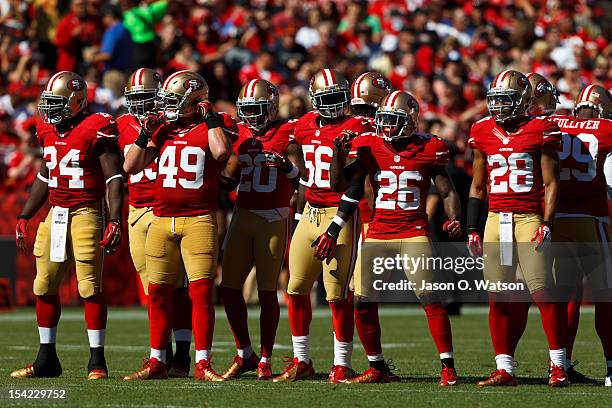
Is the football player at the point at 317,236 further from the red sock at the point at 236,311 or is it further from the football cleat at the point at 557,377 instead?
the football cleat at the point at 557,377

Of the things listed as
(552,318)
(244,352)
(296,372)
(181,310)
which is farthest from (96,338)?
(552,318)

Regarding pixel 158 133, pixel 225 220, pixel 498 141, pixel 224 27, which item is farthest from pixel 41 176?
pixel 224 27

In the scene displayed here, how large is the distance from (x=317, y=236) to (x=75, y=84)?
6.33ft

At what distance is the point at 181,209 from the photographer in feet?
28.5

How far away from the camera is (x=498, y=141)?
8453 mm

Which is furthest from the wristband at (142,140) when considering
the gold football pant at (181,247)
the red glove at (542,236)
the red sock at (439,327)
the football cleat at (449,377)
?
the red glove at (542,236)

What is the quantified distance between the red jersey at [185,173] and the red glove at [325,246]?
774mm

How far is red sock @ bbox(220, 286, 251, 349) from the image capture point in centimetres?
927

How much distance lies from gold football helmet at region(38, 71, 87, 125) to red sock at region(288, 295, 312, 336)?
1929 mm

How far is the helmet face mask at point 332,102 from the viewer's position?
897cm

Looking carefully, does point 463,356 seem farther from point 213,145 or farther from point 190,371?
point 213,145

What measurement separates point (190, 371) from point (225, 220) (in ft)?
19.2

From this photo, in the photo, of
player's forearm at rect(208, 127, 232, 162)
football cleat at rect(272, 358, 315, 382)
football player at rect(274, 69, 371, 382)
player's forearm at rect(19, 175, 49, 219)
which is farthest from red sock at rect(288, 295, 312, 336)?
player's forearm at rect(19, 175, 49, 219)

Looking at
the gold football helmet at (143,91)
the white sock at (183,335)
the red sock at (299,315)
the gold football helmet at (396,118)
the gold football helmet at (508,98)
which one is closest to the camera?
the gold football helmet at (508,98)
